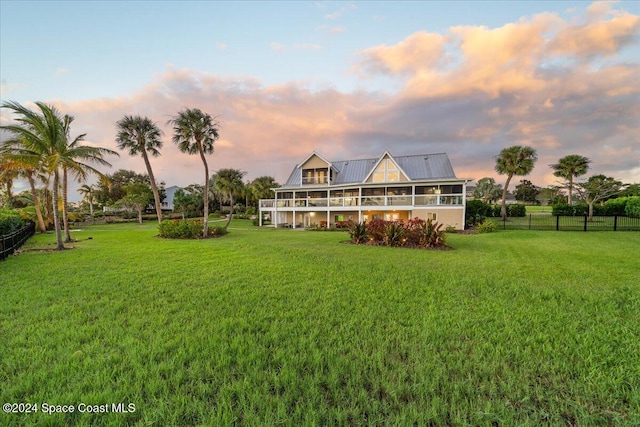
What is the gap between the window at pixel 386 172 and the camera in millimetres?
24666

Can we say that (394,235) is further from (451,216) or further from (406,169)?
(406,169)

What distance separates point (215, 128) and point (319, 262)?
46.9ft

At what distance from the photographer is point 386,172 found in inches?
983

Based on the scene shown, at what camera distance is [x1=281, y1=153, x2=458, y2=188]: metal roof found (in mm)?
24859

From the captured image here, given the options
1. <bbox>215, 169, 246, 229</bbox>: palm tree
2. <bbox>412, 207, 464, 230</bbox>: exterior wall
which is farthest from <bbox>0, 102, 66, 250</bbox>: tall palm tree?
<bbox>412, 207, 464, 230</bbox>: exterior wall

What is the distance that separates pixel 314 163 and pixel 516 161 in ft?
77.7

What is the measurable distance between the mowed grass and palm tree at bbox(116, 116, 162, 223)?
59.5 feet

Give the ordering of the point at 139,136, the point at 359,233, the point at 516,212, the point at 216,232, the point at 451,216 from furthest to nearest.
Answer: the point at 516,212 < the point at 451,216 < the point at 139,136 < the point at 216,232 < the point at 359,233

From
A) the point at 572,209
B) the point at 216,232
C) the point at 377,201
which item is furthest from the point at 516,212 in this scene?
the point at 216,232

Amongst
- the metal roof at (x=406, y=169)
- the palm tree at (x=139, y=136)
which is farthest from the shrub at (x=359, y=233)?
the palm tree at (x=139, y=136)

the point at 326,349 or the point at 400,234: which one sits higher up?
the point at 400,234

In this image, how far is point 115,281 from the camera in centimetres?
648

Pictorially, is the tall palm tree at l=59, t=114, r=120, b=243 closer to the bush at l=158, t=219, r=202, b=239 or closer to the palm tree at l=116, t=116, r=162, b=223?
the bush at l=158, t=219, r=202, b=239

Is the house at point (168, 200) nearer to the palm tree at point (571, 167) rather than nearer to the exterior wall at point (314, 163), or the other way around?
the exterior wall at point (314, 163)
